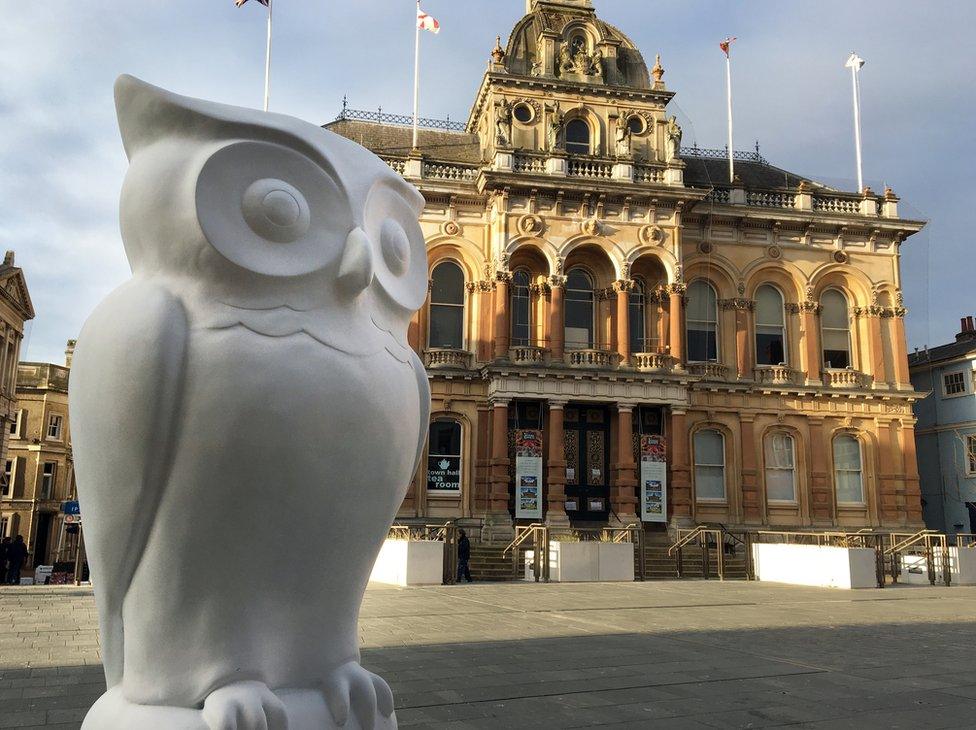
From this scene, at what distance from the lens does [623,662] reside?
7348 mm

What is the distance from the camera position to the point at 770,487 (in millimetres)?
24359

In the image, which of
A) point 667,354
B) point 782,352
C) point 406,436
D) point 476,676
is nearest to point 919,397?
point 782,352

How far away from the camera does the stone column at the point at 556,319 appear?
22.8 m

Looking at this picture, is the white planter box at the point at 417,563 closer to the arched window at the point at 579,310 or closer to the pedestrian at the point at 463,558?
the pedestrian at the point at 463,558

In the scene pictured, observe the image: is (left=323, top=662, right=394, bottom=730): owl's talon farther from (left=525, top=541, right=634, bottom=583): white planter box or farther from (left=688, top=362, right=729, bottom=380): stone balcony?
(left=688, top=362, right=729, bottom=380): stone balcony

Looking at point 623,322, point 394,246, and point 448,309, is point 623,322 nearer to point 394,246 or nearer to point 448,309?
point 448,309

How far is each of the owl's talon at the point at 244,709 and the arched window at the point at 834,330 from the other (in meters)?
25.6

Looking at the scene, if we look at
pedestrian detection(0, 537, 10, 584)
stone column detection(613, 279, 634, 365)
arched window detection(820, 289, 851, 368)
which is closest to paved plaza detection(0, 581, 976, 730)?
pedestrian detection(0, 537, 10, 584)

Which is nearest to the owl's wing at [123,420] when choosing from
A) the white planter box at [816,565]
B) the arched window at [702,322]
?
the white planter box at [816,565]

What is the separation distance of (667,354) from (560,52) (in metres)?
10.2

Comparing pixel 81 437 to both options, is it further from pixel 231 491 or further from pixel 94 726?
pixel 94 726

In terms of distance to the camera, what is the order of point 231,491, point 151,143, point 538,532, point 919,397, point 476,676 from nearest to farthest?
point 231,491 → point 151,143 → point 476,676 → point 538,532 → point 919,397

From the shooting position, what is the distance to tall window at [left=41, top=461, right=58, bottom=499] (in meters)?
40.3

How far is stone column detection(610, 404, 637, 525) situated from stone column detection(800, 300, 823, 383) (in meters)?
6.57
